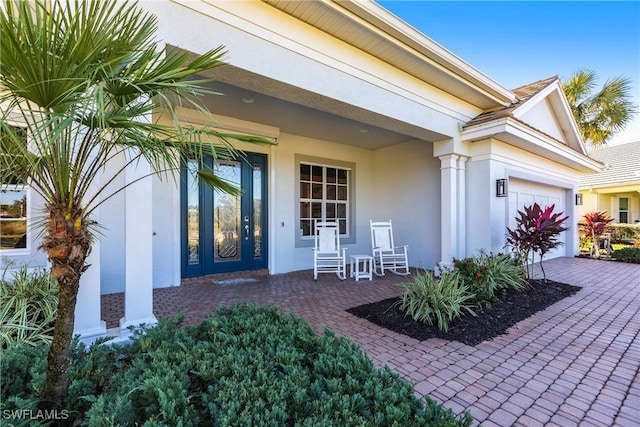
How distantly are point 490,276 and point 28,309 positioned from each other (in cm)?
555

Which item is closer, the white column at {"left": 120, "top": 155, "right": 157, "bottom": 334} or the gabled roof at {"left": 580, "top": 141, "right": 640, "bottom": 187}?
the white column at {"left": 120, "top": 155, "right": 157, "bottom": 334}

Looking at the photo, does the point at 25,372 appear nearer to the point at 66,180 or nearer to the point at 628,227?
the point at 66,180

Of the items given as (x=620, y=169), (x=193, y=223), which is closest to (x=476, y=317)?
(x=193, y=223)

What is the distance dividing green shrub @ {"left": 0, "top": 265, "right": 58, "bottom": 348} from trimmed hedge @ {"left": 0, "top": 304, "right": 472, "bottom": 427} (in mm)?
527

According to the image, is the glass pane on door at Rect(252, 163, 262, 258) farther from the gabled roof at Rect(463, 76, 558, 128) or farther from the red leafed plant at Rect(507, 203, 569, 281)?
the red leafed plant at Rect(507, 203, 569, 281)

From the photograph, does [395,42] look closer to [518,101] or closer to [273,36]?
[273,36]

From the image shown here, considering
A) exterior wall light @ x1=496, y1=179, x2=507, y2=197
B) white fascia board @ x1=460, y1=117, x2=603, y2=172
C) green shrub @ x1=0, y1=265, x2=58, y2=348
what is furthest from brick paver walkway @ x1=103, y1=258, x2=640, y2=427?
white fascia board @ x1=460, y1=117, x2=603, y2=172

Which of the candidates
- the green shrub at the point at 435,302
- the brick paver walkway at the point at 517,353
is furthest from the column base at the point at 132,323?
the green shrub at the point at 435,302

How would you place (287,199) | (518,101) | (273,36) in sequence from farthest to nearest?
1. (287,199)
2. (518,101)
3. (273,36)

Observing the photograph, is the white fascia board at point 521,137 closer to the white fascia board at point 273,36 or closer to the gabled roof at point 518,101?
the gabled roof at point 518,101

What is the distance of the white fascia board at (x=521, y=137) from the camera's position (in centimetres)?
536

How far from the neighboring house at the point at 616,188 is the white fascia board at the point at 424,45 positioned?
11478mm

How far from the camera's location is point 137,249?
2.67 m

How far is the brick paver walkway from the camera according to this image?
2027 millimetres
